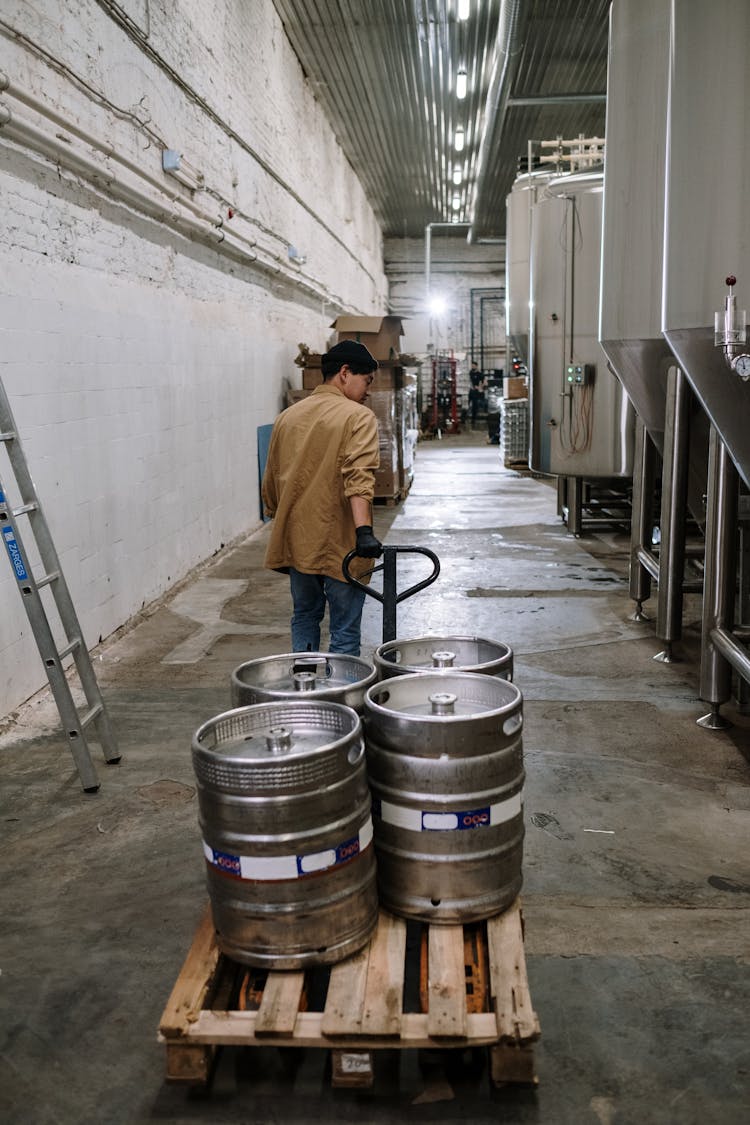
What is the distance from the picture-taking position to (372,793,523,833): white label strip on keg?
7.03 feet

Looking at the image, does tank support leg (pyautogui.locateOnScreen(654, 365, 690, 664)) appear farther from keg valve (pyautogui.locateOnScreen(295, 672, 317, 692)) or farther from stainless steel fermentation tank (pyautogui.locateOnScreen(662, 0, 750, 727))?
keg valve (pyautogui.locateOnScreen(295, 672, 317, 692))

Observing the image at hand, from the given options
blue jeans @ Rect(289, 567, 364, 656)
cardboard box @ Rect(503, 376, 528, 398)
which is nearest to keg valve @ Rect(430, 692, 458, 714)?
blue jeans @ Rect(289, 567, 364, 656)

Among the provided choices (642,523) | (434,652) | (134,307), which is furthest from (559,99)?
(434,652)

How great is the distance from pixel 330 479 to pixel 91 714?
133 centimetres

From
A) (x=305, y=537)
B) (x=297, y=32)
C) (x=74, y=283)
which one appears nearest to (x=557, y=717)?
(x=305, y=537)

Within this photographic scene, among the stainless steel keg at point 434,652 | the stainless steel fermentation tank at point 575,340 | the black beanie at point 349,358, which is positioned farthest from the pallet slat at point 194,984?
the stainless steel fermentation tank at point 575,340

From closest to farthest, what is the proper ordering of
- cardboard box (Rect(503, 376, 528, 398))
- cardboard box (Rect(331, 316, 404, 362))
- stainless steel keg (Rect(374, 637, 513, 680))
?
stainless steel keg (Rect(374, 637, 513, 680)) → cardboard box (Rect(331, 316, 404, 362)) → cardboard box (Rect(503, 376, 528, 398))

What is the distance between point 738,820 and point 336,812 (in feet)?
6.02

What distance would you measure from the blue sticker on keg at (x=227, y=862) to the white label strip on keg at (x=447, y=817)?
39 centimetres

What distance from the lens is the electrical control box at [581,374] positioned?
7.82m

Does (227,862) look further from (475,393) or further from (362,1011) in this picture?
(475,393)

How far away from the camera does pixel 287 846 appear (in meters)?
1.95

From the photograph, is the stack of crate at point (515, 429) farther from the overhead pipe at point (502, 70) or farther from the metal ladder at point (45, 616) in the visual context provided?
the metal ladder at point (45, 616)

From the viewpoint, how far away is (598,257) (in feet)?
25.1
